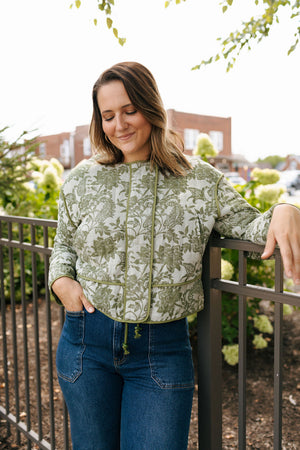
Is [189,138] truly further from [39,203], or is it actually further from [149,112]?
[149,112]

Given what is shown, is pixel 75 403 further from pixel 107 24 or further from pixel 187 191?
pixel 107 24

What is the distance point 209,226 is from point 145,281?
0.92 feet

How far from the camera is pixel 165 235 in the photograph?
1.50 meters

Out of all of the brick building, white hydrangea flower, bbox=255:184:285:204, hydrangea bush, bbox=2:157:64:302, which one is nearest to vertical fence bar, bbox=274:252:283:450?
white hydrangea flower, bbox=255:184:285:204

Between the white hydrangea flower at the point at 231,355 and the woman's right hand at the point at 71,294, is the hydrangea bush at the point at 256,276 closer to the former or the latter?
the white hydrangea flower at the point at 231,355

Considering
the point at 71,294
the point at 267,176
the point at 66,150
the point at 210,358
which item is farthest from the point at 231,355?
the point at 66,150

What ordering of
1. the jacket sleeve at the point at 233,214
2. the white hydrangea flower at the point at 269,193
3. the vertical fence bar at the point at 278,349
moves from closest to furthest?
the vertical fence bar at the point at 278,349
the jacket sleeve at the point at 233,214
the white hydrangea flower at the point at 269,193

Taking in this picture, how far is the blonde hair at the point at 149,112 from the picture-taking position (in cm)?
155

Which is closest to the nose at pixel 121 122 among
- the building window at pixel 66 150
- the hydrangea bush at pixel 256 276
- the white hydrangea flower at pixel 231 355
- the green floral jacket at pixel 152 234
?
the green floral jacket at pixel 152 234

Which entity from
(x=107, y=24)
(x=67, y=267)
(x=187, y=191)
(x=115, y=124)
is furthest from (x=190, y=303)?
(x=107, y=24)

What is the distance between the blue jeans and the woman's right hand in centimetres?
3

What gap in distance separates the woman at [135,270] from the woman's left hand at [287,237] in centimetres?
11

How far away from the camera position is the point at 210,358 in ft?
5.32

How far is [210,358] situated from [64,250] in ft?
2.24
